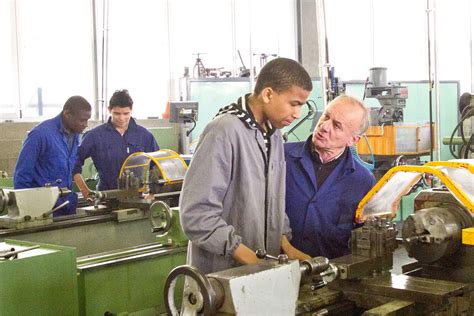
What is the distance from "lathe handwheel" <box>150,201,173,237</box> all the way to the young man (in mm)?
1066

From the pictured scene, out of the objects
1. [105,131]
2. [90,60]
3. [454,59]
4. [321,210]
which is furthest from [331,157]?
[454,59]

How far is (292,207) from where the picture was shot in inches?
79.9

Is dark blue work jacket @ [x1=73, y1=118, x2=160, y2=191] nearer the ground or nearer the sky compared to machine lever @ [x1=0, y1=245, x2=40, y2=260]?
nearer the sky

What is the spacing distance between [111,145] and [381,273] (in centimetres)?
263

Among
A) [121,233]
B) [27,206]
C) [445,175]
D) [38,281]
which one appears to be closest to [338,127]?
[445,175]

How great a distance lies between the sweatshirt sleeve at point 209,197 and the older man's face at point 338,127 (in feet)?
1.46

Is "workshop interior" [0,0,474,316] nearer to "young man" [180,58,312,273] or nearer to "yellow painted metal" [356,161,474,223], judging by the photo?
"yellow painted metal" [356,161,474,223]

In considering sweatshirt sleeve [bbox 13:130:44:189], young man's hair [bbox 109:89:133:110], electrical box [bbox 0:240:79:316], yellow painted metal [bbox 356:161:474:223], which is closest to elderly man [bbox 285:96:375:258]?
yellow painted metal [bbox 356:161:474:223]

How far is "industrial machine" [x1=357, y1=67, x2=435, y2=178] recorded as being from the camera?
5.32 m

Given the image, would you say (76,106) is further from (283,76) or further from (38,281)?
(283,76)

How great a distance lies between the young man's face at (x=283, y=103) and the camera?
1705mm

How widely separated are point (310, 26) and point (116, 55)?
258 centimetres

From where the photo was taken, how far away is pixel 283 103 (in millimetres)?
1710

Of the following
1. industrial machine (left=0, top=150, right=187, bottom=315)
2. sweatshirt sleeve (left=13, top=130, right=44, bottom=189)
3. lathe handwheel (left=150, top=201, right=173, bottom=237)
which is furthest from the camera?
sweatshirt sleeve (left=13, top=130, right=44, bottom=189)
